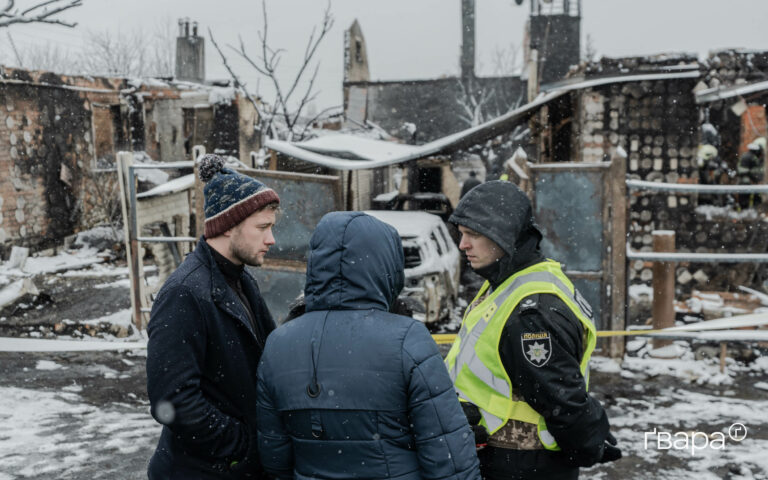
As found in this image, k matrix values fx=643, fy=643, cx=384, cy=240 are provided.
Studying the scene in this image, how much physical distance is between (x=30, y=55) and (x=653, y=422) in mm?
50879

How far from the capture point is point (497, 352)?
2.28 meters

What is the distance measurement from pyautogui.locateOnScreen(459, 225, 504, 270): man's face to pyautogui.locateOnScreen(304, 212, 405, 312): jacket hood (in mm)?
622

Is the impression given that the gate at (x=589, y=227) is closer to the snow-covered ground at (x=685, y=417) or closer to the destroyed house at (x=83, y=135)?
the snow-covered ground at (x=685, y=417)

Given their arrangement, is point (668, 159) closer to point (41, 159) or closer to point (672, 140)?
point (672, 140)

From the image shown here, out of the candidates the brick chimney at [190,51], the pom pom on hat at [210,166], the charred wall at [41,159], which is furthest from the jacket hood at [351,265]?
the brick chimney at [190,51]

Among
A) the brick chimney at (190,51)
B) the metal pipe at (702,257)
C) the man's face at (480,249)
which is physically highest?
the brick chimney at (190,51)

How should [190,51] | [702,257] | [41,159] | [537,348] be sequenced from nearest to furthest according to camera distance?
[537,348]
[702,257]
[41,159]
[190,51]

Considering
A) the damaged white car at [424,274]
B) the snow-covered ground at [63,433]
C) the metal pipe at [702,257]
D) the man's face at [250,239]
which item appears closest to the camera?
the man's face at [250,239]

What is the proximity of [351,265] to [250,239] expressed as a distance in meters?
0.68

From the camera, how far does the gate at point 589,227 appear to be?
5816 mm

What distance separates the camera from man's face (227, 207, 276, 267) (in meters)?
2.38

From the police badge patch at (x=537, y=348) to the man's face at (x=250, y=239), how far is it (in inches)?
38.9

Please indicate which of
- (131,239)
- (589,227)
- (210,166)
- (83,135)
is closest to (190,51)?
(83,135)

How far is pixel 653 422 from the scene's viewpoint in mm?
4918
